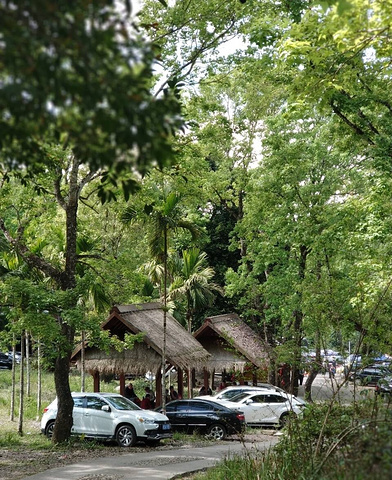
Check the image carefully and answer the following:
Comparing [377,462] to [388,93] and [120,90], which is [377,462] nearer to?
[120,90]

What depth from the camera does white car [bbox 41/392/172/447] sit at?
65.3ft

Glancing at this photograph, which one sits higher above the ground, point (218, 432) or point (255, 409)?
point (255, 409)

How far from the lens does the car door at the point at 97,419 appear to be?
66.0 feet

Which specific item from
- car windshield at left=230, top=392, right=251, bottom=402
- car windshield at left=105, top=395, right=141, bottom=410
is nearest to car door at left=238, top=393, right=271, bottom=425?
car windshield at left=230, top=392, right=251, bottom=402

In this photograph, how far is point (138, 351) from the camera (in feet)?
84.5

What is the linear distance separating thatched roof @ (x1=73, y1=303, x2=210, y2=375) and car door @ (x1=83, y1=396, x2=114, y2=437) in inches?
180

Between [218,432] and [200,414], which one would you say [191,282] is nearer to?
[200,414]

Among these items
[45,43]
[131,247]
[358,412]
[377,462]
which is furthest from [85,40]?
[131,247]

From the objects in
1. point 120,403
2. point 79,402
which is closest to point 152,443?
point 120,403

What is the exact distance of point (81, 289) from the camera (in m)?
17.4

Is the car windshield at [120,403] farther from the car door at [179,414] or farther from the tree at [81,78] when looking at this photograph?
the tree at [81,78]

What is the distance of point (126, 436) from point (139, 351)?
5.95 metres

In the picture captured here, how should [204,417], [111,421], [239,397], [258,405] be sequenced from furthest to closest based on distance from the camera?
1. [239,397]
2. [258,405]
3. [204,417]
4. [111,421]

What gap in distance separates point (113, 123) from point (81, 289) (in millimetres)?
13761
